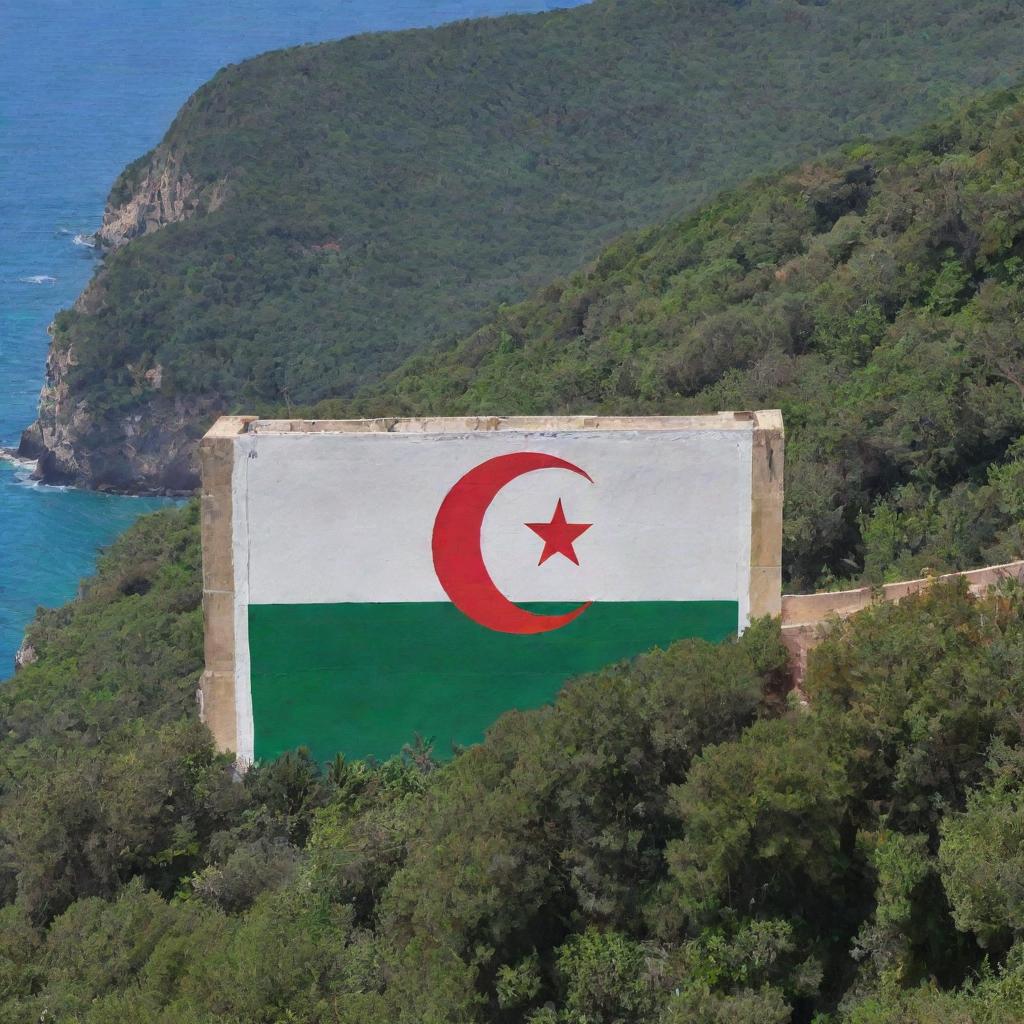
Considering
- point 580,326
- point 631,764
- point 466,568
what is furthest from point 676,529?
point 580,326

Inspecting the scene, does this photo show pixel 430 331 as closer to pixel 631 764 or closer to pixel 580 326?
pixel 580 326

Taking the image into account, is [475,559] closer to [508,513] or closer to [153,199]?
[508,513]

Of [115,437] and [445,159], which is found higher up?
[445,159]

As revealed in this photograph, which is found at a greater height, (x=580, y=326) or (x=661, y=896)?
(x=580, y=326)

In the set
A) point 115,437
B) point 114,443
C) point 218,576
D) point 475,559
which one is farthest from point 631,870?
point 115,437

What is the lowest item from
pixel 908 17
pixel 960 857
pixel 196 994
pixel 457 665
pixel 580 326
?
pixel 196 994

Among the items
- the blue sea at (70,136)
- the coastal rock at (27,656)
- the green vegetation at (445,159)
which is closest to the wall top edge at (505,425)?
the coastal rock at (27,656)

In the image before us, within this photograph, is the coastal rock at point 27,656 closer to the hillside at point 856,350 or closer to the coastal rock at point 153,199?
the hillside at point 856,350
